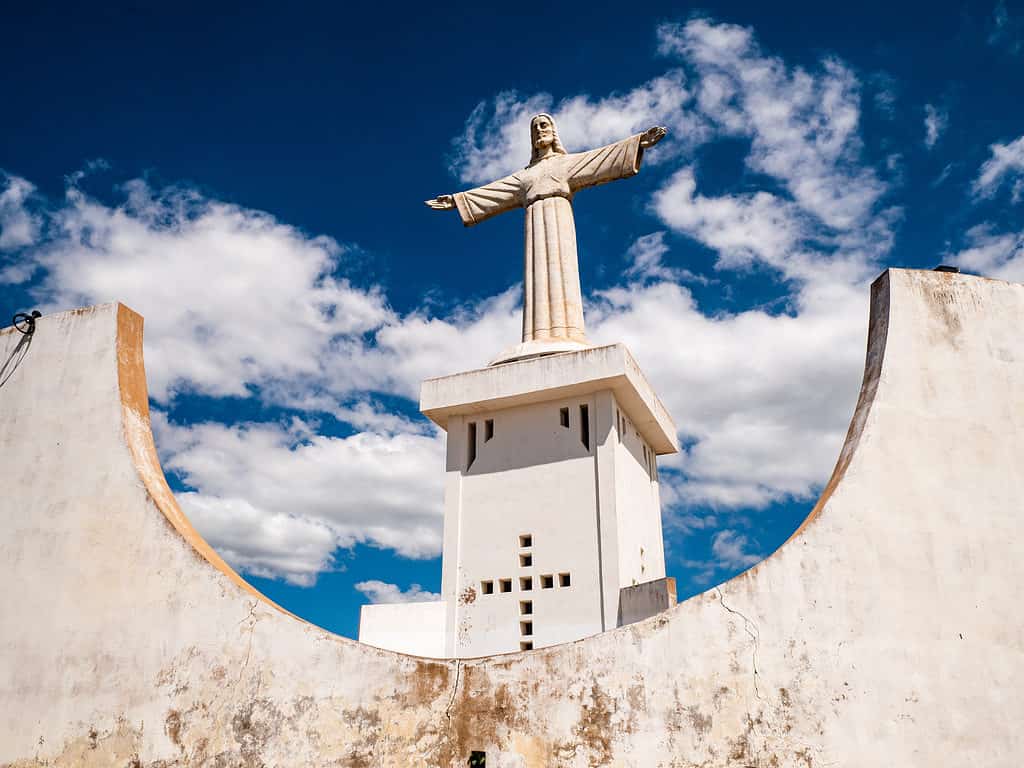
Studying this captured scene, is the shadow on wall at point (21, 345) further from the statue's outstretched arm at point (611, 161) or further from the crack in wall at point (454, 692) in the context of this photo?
the statue's outstretched arm at point (611, 161)

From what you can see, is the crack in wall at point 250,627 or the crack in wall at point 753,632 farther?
the crack in wall at point 250,627

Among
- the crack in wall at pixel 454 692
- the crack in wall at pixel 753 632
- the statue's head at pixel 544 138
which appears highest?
the statue's head at pixel 544 138

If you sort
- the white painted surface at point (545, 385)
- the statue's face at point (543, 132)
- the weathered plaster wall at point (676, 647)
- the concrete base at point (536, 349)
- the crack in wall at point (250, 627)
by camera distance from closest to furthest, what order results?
the weathered plaster wall at point (676, 647), the crack in wall at point (250, 627), the white painted surface at point (545, 385), the concrete base at point (536, 349), the statue's face at point (543, 132)

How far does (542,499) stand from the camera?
1339 centimetres

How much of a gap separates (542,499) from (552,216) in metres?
5.20

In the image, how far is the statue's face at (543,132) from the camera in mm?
16180

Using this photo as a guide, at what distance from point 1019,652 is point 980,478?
1340 mm

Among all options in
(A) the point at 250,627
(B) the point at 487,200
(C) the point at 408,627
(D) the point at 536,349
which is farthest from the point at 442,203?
(A) the point at 250,627

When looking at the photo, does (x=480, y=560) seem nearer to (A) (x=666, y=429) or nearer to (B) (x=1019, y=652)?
(A) (x=666, y=429)

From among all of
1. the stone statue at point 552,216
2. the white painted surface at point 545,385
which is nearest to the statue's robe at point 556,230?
the stone statue at point 552,216

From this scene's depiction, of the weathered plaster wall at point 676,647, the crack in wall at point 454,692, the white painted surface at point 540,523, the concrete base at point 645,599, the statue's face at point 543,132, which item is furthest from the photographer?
the statue's face at point 543,132

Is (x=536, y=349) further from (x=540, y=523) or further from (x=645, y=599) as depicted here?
(x=645, y=599)

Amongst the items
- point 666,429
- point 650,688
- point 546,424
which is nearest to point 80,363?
point 650,688

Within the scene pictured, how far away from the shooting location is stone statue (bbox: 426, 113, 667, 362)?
48.0 feet
